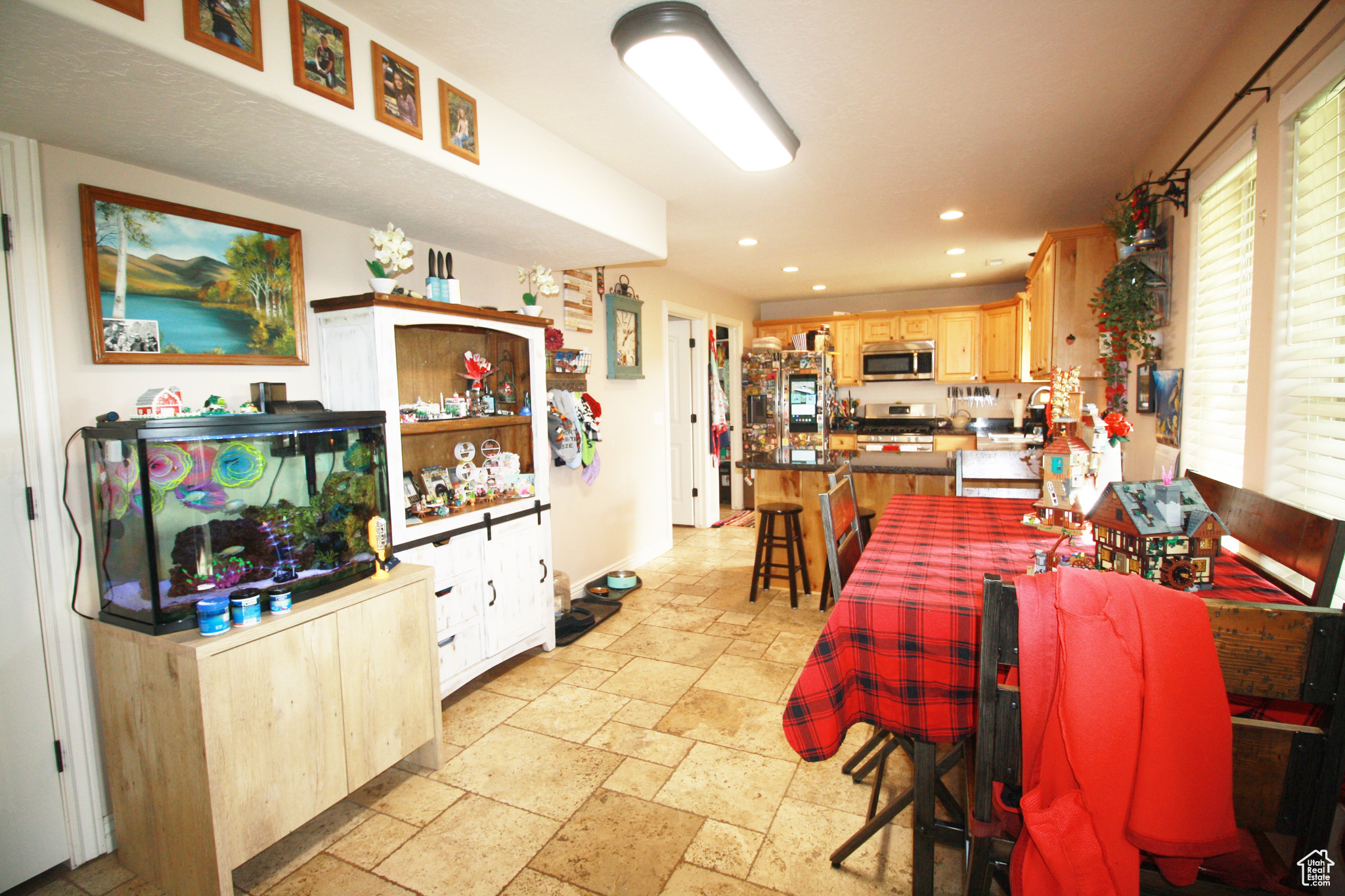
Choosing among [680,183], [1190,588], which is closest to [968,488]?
[1190,588]

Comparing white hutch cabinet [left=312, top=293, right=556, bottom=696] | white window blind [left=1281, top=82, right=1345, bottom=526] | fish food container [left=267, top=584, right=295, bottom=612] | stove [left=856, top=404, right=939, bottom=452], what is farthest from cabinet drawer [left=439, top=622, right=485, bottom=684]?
stove [left=856, top=404, right=939, bottom=452]

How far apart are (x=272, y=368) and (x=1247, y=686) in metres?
2.77

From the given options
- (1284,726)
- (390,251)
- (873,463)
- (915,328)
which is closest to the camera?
(1284,726)

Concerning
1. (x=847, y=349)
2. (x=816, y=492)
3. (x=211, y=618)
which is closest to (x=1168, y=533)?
(x=211, y=618)

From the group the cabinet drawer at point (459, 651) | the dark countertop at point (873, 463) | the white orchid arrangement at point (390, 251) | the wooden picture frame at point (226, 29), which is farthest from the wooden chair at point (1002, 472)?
the wooden picture frame at point (226, 29)

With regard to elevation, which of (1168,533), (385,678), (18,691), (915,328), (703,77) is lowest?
(385,678)

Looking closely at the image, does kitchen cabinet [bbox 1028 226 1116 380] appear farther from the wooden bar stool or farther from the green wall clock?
the green wall clock

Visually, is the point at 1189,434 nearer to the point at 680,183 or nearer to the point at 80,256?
the point at 680,183

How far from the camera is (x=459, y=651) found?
2.61 meters

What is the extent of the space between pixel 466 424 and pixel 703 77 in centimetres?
168

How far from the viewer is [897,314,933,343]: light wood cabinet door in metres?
6.29

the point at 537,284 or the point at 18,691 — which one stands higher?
the point at 537,284

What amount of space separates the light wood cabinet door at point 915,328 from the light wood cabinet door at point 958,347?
9 cm

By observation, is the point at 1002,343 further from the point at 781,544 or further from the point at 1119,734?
the point at 1119,734
